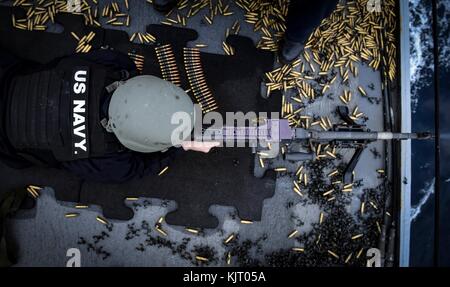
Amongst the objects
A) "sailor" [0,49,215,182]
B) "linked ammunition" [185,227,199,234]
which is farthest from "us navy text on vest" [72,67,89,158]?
"linked ammunition" [185,227,199,234]

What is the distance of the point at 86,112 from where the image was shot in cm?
333

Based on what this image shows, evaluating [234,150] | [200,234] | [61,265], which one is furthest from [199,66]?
[61,265]

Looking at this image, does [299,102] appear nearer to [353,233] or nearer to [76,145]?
[353,233]

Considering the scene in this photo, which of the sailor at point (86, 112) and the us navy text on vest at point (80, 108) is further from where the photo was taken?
the us navy text on vest at point (80, 108)

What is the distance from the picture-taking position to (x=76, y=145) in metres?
3.41

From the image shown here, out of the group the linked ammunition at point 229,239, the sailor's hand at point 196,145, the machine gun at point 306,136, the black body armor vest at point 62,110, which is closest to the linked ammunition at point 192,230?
the linked ammunition at point 229,239

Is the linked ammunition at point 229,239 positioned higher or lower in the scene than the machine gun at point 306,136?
lower

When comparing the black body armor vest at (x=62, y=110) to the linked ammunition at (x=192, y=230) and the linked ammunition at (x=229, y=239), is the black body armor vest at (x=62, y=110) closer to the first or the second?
the linked ammunition at (x=192, y=230)

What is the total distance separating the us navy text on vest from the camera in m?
3.33

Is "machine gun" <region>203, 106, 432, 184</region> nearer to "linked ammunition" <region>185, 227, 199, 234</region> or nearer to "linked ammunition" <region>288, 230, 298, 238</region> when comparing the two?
"linked ammunition" <region>288, 230, 298, 238</region>

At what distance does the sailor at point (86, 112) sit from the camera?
10.5 ft

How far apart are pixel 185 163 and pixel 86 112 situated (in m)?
1.50
